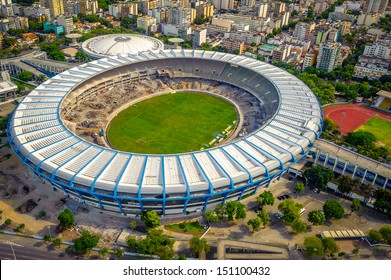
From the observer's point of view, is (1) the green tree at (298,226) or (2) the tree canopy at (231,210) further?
(2) the tree canopy at (231,210)

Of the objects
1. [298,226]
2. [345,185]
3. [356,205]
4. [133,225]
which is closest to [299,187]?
[345,185]

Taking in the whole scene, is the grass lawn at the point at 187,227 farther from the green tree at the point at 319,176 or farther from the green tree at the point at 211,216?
the green tree at the point at 319,176

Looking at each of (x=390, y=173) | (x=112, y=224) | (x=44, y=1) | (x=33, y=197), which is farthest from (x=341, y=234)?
(x=44, y=1)

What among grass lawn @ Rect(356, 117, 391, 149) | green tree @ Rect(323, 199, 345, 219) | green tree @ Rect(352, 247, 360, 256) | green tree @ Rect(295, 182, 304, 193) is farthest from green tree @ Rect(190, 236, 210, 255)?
grass lawn @ Rect(356, 117, 391, 149)

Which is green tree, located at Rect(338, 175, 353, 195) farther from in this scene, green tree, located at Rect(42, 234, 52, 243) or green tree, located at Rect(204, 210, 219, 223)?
green tree, located at Rect(42, 234, 52, 243)

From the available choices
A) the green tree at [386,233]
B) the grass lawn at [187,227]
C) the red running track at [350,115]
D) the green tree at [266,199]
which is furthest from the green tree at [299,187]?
the red running track at [350,115]

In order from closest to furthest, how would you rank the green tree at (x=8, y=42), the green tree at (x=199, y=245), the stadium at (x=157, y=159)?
the green tree at (x=199, y=245)
the stadium at (x=157, y=159)
the green tree at (x=8, y=42)
